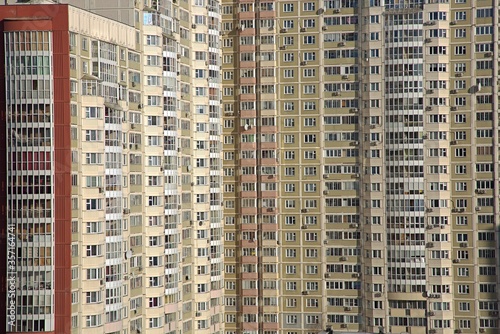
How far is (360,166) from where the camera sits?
380 feet

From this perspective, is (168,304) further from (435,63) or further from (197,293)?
(435,63)

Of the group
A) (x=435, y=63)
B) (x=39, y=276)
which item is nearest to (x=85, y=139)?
(x=39, y=276)

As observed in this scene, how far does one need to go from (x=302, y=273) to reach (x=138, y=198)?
1038 inches

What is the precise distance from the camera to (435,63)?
113 m

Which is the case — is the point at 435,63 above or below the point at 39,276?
above

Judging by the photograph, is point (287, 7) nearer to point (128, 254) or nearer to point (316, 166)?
point (316, 166)

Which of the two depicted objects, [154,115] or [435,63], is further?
[435,63]

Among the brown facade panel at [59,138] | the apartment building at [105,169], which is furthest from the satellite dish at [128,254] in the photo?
the brown facade panel at [59,138]

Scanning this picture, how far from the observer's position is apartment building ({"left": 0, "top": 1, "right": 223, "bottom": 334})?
8319 cm

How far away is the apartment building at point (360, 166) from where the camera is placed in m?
113

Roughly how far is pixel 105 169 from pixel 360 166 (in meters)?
35.6

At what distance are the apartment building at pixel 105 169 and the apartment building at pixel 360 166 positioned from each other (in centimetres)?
793

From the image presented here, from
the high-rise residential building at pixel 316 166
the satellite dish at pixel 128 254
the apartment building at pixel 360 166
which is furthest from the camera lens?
the apartment building at pixel 360 166

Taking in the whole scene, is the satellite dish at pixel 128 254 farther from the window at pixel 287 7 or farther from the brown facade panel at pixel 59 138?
the window at pixel 287 7
